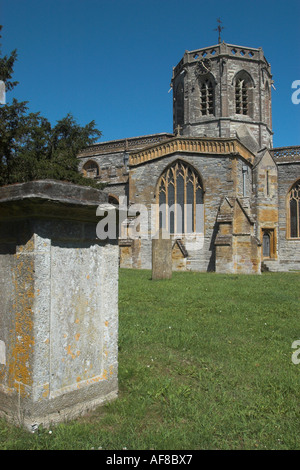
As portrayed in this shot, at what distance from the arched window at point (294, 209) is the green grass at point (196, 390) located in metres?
18.3

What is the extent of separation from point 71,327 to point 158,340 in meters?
2.35

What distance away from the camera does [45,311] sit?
2754 millimetres

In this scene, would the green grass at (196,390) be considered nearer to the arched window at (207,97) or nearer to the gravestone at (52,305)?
the gravestone at (52,305)

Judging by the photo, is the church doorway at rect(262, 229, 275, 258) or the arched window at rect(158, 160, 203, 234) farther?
the church doorway at rect(262, 229, 275, 258)

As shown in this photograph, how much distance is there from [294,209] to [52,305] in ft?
77.0

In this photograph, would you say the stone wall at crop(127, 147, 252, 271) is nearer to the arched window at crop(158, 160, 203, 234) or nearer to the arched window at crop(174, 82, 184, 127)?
the arched window at crop(158, 160, 203, 234)

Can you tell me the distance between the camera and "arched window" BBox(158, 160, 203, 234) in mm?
20703

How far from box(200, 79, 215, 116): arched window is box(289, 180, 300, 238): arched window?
35.1 feet

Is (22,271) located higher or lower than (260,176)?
lower

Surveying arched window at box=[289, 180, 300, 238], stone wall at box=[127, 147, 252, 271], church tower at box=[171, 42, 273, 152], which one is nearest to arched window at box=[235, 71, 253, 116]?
church tower at box=[171, 42, 273, 152]

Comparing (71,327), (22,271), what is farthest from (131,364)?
(22,271)

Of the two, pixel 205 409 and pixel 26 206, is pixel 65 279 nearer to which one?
pixel 26 206

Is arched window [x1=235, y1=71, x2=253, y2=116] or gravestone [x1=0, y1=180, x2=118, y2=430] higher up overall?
arched window [x1=235, y1=71, x2=253, y2=116]

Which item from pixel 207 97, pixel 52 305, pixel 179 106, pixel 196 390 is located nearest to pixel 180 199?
pixel 207 97
